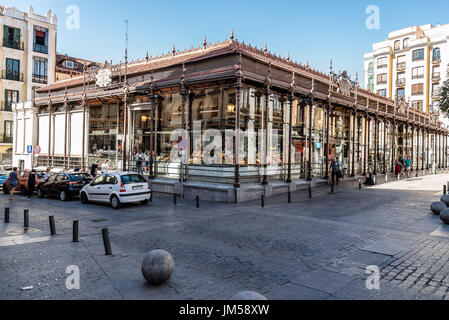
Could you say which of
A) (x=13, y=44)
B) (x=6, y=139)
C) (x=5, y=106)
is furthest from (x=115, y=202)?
(x=13, y=44)

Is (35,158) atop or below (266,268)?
atop

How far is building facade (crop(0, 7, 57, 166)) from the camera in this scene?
42.2 meters

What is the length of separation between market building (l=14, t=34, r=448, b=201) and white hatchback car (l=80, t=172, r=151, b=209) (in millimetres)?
2589

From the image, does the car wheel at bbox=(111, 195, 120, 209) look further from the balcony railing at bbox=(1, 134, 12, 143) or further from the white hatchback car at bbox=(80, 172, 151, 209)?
the balcony railing at bbox=(1, 134, 12, 143)

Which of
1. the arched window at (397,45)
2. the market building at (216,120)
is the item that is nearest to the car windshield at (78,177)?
the market building at (216,120)

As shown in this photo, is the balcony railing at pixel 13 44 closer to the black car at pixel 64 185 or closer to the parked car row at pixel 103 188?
the black car at pixel 64 185

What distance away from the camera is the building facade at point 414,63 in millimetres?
55094

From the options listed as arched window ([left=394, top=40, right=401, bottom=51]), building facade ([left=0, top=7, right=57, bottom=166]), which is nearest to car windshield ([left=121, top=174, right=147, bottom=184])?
building facade ([left=0, top=7, right=57, bottom=166])

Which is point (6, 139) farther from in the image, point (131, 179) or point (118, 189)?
point (118, 189)

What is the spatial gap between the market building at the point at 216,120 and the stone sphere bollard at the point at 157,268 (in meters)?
10.7
